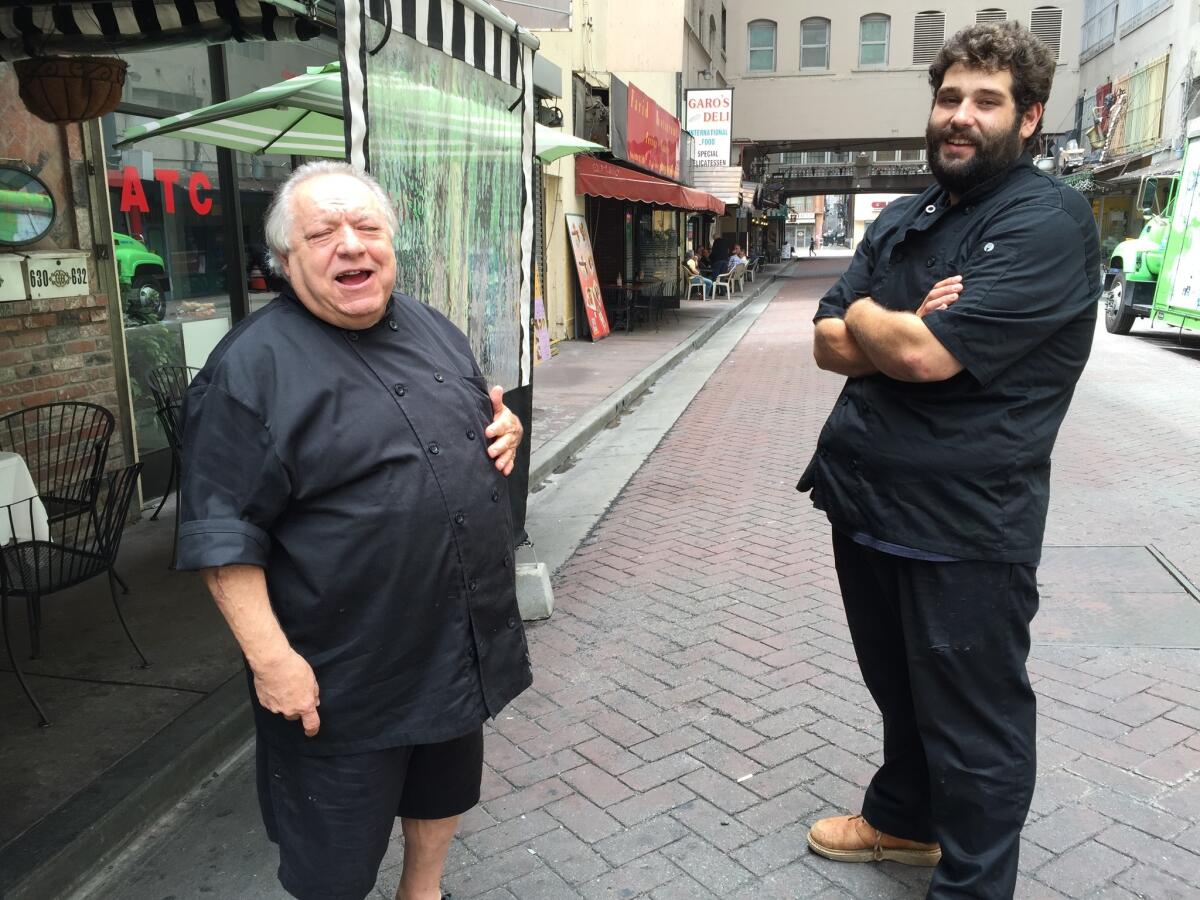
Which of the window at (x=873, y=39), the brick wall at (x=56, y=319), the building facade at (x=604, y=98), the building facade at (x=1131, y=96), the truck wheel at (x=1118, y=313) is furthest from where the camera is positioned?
the window at (x=873, y=39)

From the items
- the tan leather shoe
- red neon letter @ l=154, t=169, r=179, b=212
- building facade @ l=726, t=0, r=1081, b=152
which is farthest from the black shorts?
building facade @ l=726, t=0, r=1081, b=152

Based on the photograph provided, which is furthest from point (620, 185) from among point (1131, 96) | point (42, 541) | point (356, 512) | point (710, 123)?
point (1131, 96)

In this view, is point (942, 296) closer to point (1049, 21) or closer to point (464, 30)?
point (464, 30)

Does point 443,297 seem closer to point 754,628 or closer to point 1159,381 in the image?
point 754,628

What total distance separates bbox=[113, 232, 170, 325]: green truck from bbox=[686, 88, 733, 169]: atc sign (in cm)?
1837

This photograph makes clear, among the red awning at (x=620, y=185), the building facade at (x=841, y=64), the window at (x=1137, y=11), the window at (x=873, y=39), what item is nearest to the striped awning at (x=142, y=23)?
the red awning at (x=620, y=185)

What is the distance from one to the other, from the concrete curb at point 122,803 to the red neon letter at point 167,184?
4100 millimetres

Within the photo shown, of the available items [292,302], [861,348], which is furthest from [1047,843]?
[292,302]

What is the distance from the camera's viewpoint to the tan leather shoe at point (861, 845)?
2697mm

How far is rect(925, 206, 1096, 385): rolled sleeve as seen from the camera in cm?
200

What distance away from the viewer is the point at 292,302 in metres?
1.96

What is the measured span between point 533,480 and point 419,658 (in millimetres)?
5181

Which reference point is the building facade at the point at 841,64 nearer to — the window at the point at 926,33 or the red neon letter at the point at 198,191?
the window at the point at 926,33

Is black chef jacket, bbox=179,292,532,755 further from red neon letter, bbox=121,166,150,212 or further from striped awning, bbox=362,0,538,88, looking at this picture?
red neon letter, bbox=121,166,150,212
